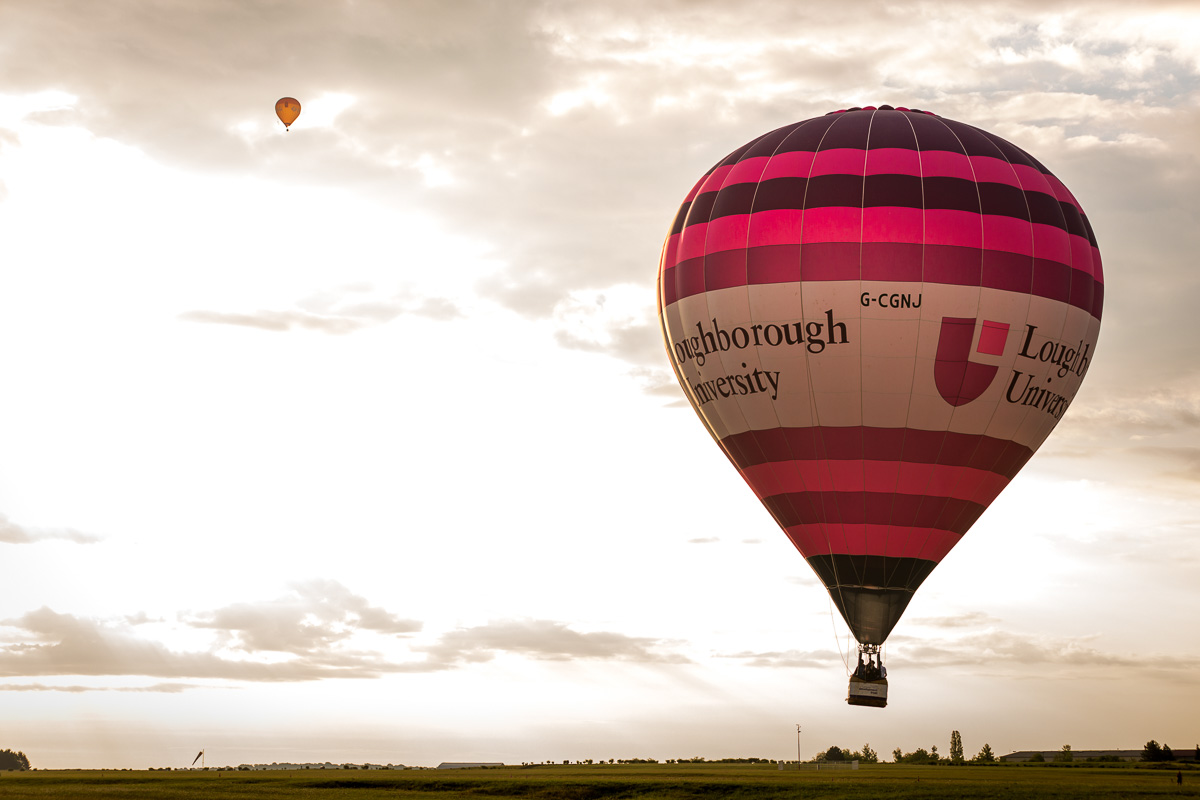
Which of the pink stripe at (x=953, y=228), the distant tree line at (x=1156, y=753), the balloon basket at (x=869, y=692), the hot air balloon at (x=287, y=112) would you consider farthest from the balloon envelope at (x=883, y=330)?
the distant tree line at (x=1156, y=753)

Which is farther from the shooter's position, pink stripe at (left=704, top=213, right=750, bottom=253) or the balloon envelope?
pink stripe at (left=704, top=213, right=750, bottom=253)

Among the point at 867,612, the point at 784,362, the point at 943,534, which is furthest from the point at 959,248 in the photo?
the point at 867,612

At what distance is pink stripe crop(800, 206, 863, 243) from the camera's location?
3966cm

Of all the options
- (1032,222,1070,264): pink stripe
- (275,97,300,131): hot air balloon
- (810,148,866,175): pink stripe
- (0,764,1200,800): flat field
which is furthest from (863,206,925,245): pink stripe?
(275,97,300,131): hot air balloon

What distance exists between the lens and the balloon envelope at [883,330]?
39438 millimetres

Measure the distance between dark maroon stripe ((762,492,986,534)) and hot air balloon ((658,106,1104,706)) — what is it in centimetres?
7

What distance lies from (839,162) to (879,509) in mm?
12054

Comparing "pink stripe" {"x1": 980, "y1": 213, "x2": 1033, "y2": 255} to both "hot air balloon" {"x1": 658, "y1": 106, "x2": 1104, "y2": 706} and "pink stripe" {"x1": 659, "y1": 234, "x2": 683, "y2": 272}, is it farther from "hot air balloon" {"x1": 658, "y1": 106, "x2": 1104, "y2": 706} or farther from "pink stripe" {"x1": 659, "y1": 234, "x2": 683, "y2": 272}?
"pink stripe" {"x1": 659, "y1": 234, "x2": 683, "y2": 272}

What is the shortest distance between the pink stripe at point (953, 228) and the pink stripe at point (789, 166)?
455cm

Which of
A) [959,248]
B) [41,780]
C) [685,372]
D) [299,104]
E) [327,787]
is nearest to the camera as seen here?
[959,248]

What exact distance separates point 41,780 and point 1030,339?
164ft

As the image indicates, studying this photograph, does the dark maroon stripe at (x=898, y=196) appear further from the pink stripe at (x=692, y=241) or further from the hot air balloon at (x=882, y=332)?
the pink stripe at (x=692, y=241)

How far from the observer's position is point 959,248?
39.6 m

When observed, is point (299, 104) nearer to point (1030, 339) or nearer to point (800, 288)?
point (800, 288)
